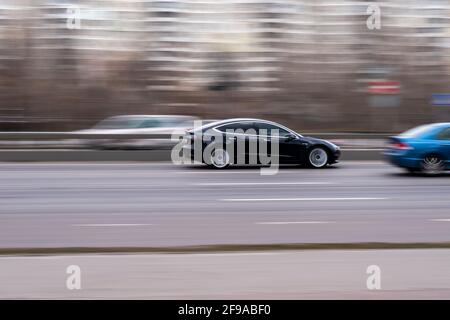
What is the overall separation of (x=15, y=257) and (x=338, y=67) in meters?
47.1

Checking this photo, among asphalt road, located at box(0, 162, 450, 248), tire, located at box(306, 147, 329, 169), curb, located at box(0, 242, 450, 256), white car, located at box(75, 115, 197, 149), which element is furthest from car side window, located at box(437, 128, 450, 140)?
curb, located at box(0, 242, 450, 256)

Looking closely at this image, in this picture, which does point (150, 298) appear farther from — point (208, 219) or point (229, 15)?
point (229, 15)

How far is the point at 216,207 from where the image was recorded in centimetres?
1191

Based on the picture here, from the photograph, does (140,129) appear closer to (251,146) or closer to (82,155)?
(82,155)

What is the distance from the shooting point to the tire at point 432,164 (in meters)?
17.3

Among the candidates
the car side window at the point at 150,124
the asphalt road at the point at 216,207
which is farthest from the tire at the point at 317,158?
the car side window at the point at 150,124

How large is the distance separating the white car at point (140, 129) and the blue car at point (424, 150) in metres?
8.27

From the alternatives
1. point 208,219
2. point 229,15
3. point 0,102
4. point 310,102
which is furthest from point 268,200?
point 229,15

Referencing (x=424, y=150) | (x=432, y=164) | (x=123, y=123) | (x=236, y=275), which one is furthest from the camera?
(x=123, y=123)

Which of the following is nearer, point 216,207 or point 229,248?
point 229,248

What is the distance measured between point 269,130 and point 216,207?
7606 millimetres

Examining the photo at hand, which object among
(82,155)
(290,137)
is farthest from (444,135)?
(82,155)

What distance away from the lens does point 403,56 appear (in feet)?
167

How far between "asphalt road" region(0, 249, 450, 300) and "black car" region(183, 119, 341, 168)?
11.2 meters
